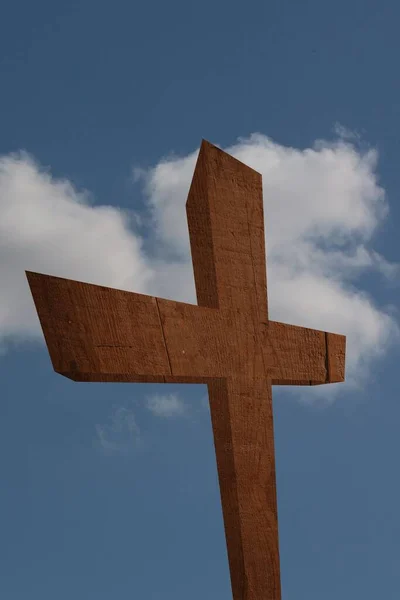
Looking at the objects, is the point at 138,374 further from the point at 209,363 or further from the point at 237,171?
the point at 237,171

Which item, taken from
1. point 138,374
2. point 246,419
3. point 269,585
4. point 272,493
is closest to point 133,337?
point 138,374

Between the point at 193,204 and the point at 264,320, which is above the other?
the point at 193,204

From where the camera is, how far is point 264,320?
11.3 feet

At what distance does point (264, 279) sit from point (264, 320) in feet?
0.64

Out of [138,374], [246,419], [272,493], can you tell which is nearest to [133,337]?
[138,374]

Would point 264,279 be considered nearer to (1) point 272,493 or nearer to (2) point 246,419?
(2) point 246,419

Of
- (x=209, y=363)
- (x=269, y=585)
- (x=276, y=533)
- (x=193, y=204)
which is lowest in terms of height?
(x=269, y=585)

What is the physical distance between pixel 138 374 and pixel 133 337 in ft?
0.48

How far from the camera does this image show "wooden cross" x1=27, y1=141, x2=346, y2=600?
3029 millimetres

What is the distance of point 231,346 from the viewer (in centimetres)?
332

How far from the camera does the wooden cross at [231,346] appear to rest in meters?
3.03

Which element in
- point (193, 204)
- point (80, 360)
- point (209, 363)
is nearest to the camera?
point (80, 360)

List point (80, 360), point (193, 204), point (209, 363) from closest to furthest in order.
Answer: point (80, 360) → point (209, 363) → point (193, 204)

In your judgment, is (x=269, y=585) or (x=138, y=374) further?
(x=269, y=585)
